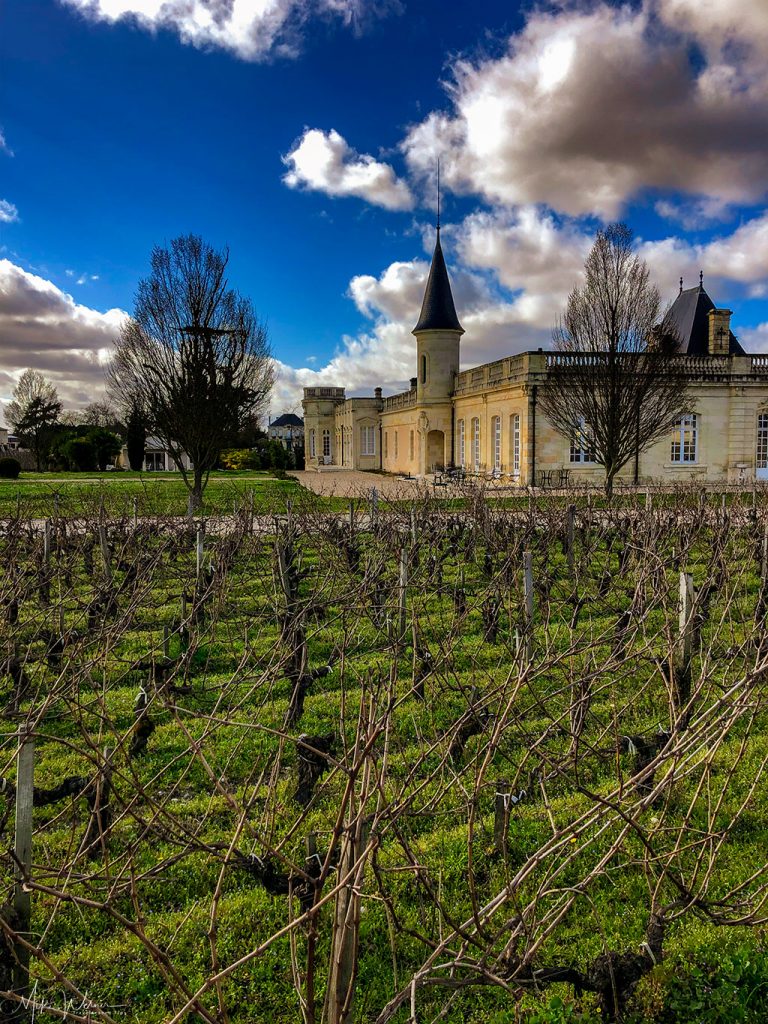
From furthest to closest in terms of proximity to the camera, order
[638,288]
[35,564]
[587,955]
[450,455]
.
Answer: [450,455] < [638,288] < [35,564] < [587,955]

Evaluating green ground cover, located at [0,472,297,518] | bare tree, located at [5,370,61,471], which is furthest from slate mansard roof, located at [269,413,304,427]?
green ground cover, located at [0,472,297,518]

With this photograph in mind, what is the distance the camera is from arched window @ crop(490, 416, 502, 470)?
27.9m

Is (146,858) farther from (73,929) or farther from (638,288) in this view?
(638,288)

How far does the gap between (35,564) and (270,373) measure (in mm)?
14627

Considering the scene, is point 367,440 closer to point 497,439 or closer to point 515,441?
point 497,439

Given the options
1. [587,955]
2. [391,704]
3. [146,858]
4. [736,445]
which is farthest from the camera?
[736,445]

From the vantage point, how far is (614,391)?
18500 mm

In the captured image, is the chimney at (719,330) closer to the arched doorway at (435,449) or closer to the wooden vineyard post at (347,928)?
the arched doorway at (435,449)

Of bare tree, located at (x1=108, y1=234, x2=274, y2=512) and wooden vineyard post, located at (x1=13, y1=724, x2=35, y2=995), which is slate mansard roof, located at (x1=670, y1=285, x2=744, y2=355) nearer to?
bare tree, located at (x1=108, y1=234, x2=274, y2=512)

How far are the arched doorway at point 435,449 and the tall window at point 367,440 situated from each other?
11.1 m

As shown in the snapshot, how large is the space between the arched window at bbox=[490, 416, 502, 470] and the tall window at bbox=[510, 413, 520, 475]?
3.91ft

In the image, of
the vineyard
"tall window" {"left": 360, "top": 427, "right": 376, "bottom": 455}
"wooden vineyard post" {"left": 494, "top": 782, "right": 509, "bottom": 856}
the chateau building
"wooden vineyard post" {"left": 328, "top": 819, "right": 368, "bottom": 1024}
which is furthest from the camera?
"tall window" {"left": 360, "top": 427, "right": 376, "bottom": 455}

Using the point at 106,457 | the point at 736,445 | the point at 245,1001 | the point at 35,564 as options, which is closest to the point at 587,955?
→ the point at 245,1001

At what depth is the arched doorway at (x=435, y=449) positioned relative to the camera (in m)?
34.2
